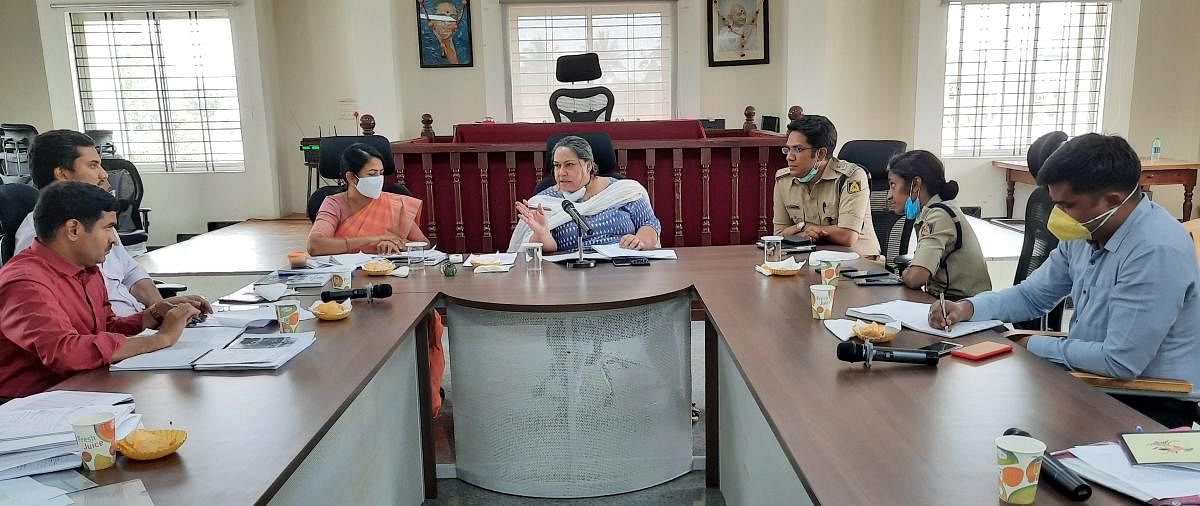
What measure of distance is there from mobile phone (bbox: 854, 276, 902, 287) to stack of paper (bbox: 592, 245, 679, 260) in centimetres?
74

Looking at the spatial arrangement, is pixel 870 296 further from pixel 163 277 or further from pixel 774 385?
pixel 163 277

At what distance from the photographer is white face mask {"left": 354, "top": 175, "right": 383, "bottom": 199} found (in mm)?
3373

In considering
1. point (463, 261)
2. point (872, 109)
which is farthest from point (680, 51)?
point (463, 261)

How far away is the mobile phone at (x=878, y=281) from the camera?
2477mm

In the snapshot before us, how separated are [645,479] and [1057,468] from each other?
63.5 inches

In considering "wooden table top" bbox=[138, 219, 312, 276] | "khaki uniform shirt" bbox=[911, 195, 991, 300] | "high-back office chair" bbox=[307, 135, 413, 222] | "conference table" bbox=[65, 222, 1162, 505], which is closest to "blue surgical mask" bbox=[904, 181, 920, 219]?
"khaki uniform shirt" bbox=[911, 195, 991, 300]

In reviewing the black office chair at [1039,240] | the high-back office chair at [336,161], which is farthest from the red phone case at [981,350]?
the high-back office chair at [336,161]

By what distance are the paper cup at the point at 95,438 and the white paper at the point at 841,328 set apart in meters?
1.49

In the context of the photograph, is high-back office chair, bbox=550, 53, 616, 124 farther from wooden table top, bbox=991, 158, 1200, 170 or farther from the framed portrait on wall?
wooden table top, bbox=991, 158, 1200, 170

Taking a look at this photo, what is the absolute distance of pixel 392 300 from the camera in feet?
8.14

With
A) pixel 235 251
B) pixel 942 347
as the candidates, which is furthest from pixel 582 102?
pixel 942 347

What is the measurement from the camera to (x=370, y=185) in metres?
3.39

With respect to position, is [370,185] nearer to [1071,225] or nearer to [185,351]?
[185,351]

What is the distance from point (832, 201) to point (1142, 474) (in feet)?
7.70
